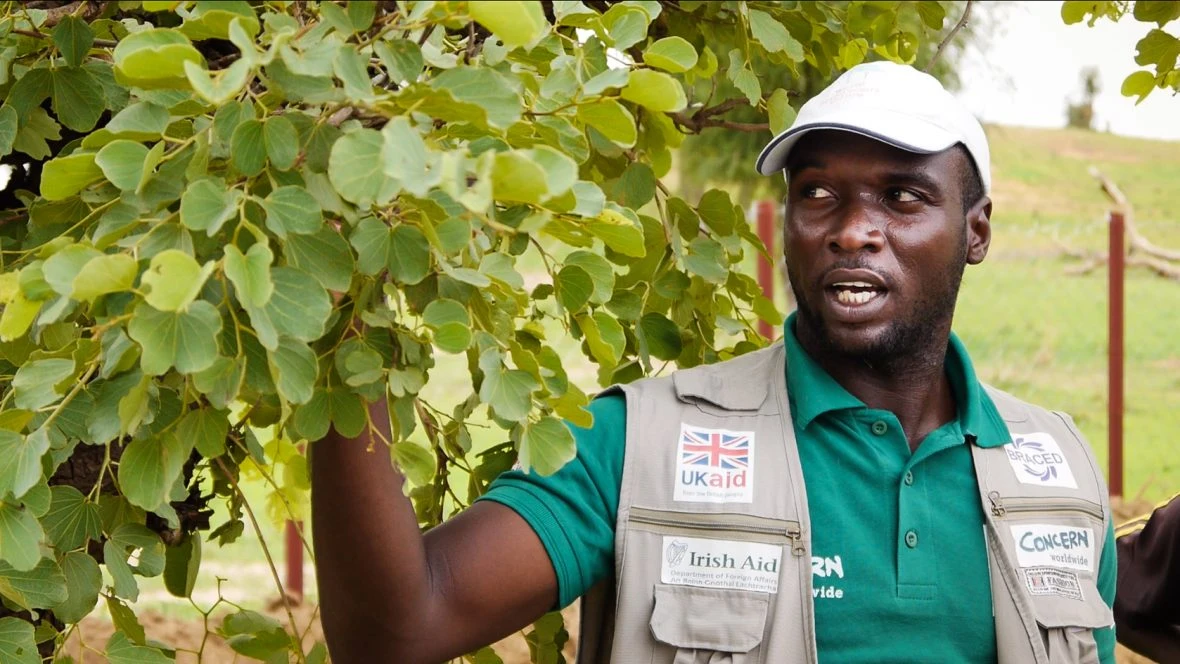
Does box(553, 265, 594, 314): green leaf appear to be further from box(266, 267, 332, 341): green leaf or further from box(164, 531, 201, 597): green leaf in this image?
box(164, 531, 201, 597): green leaf

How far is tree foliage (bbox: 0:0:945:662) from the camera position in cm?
107

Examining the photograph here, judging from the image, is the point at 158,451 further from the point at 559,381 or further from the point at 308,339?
the point at 559,381

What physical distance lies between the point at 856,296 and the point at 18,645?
109 centimetres

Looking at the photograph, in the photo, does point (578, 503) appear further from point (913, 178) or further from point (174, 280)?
point (174, 280)

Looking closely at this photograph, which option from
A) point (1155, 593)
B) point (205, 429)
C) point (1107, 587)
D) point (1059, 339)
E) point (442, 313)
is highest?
point (442, 313)

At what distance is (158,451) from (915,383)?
1068 millimetres

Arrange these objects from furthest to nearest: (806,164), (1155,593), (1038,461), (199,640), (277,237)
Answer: (199,640), (1155,593), (1038,461), (806,164), (277,237)

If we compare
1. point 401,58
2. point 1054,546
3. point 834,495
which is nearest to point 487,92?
point 401,58

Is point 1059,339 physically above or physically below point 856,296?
below

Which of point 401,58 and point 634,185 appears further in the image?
point 634,185

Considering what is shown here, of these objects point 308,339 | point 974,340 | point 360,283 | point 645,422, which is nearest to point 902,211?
point 645,422

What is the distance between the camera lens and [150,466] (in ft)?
4.28

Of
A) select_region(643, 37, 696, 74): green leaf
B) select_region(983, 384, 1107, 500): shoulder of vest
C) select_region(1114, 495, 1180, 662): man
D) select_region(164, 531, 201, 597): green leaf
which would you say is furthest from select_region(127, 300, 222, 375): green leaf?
select_region(1114, 495, 1180, 662): man

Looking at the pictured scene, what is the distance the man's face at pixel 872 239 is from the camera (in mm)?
1806
